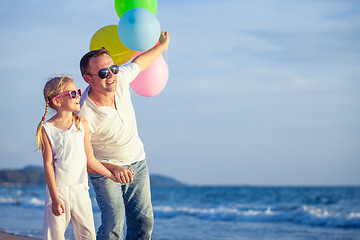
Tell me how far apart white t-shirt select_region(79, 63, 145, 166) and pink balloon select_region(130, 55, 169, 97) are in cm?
42

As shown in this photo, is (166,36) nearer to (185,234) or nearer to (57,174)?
(57,174)

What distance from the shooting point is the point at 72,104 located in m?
3.11

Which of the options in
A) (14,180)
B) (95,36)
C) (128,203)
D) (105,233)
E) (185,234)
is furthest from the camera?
(14,180)

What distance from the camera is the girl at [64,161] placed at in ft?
9.82

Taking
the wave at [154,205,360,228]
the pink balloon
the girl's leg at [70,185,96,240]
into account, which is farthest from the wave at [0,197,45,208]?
the girl's leg at [70,185,96,240]

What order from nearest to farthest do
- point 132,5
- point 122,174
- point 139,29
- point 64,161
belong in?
point 64,161 < point 122,174 < point 139,29 < point 132,5

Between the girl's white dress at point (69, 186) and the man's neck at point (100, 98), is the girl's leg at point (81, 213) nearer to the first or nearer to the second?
the girl's white dress at point (69, 186)

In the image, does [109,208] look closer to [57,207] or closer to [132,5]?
[57,207]

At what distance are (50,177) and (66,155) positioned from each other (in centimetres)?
19

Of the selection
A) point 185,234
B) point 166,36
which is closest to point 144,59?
point 166,36

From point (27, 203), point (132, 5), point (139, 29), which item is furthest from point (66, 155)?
point (27, 203)

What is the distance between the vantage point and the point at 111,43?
3863 mm

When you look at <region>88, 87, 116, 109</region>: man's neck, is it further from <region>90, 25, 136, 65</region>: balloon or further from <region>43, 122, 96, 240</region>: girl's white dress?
<region>90, 25, 136, 65</region>: balloon

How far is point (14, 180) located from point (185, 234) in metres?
63.8
